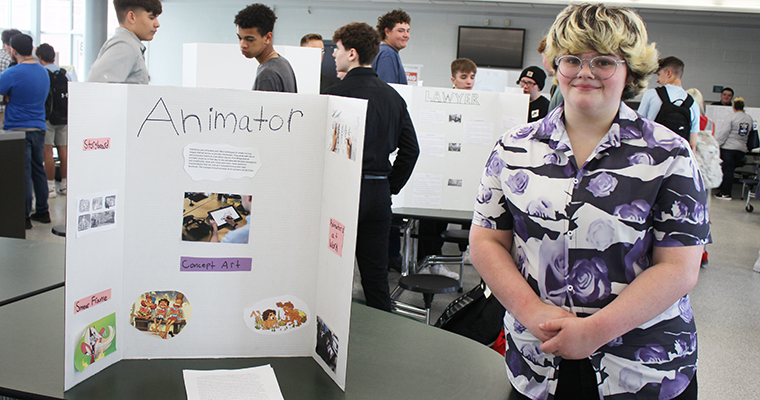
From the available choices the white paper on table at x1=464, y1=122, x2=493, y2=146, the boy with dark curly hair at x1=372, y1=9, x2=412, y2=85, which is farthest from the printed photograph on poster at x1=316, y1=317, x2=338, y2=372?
the boy with dark curly hair at x1=372, y1=9, x2=412, y2=85

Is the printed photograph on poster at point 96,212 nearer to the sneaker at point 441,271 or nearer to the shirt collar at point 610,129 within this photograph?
the shirt collar at point 610,129

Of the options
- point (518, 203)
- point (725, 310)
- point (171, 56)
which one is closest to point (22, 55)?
point (518, 203)

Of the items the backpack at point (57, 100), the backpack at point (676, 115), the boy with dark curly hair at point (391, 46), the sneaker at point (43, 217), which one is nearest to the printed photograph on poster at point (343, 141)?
the boy with dark curly hair at point (391, 46)

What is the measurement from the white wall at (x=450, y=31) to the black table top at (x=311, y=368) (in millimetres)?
9656

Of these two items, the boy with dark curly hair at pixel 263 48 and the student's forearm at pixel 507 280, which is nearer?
the student's forearm at pixel 507 280

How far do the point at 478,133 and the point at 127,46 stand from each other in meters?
1.93

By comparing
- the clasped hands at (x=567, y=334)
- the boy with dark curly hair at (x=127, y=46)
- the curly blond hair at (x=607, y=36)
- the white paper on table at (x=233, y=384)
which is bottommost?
the white paper on table at (x=233, y=384)

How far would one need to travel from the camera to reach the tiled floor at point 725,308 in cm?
251

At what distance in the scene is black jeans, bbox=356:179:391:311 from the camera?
238 centimetres

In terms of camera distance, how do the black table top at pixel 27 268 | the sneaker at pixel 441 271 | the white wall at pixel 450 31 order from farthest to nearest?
the white wall at pixel 450 31, the sneaker at pixel 441 271, the black table top at pixel 27 268

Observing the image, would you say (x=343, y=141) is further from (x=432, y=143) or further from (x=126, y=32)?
(x=432, y=143)

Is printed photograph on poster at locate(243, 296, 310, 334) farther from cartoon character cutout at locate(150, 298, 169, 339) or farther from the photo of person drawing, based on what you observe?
the photo of person drawing

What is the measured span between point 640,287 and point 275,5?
11.1 m

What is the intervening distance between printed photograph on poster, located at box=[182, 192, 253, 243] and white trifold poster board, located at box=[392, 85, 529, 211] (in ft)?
7.58
